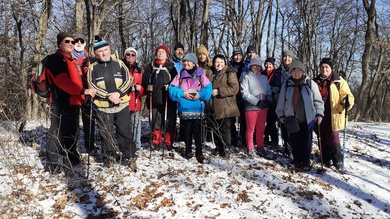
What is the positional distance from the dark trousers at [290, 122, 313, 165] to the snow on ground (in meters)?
0.27

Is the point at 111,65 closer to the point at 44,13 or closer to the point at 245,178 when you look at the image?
the point at 245,178

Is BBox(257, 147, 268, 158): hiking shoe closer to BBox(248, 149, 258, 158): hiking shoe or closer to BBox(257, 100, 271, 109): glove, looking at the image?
BBox(248, 149, 258, 158): hiking shoe

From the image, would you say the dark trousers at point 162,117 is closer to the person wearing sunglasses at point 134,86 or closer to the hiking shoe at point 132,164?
the person wearing sunglasses at point 134,86

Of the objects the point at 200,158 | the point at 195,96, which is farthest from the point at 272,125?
the point at 195,96

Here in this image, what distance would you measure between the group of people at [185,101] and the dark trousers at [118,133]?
0.02m

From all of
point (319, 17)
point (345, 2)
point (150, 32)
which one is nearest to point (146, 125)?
point (150, 32)

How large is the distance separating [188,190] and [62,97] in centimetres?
248

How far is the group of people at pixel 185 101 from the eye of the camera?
4.66 m

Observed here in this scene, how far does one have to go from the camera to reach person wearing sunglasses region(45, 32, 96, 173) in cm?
439

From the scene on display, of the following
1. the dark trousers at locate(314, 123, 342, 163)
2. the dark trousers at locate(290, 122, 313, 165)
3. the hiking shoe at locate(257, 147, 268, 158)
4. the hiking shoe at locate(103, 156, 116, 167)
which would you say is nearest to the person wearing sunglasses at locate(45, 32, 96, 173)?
the hiking shoe at locate(103, 156, 116, 167)

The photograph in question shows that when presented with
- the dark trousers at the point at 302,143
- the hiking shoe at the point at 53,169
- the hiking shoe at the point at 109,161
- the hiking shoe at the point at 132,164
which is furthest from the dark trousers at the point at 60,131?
the dark trousers at the point at 302,143

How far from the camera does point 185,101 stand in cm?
546

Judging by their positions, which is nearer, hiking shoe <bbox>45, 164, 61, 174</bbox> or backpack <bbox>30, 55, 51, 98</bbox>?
backpack <bbox>30, 55, 51, 98</bbox>

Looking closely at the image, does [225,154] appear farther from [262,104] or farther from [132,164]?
[132,164]
